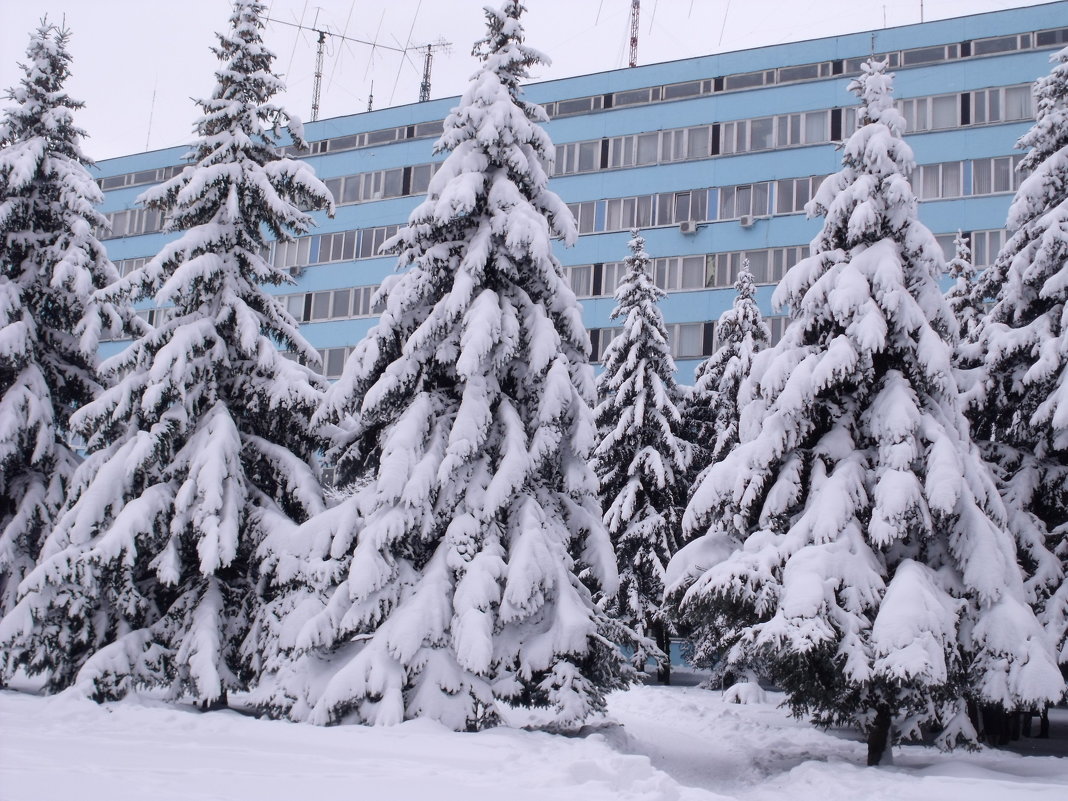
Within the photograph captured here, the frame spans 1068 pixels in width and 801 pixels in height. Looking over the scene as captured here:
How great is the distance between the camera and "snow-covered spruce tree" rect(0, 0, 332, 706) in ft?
48.4

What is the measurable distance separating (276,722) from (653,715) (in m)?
11.6

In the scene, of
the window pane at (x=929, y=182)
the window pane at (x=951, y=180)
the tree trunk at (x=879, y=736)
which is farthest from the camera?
the window pane at (x=929, y=182)

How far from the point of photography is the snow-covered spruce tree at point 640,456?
2719 cm

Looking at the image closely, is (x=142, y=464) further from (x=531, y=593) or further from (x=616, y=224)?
(x=616, y=224)

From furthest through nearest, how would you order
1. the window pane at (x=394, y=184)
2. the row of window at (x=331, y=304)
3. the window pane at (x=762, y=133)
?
the window pane at (x=394, y=184), the row of window at (x=331, y=304), the window pane at (x=762, y=133)

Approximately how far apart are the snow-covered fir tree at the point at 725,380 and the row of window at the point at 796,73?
41.7 ft

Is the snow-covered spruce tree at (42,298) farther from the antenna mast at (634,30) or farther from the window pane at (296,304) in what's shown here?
the antenna mast at (634,30)

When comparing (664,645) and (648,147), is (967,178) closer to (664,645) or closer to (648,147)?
(648,147)

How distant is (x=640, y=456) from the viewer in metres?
27.8

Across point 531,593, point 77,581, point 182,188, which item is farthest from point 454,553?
point 182,188

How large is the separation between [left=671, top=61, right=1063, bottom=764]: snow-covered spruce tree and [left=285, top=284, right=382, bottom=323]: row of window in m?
31.0

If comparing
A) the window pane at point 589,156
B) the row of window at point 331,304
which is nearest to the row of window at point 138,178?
the row of window at point 331,304

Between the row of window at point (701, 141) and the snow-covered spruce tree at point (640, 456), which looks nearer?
the snow-covered spruce tree at point (640, 456)

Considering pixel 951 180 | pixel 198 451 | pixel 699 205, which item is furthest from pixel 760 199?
pixel 198 451
